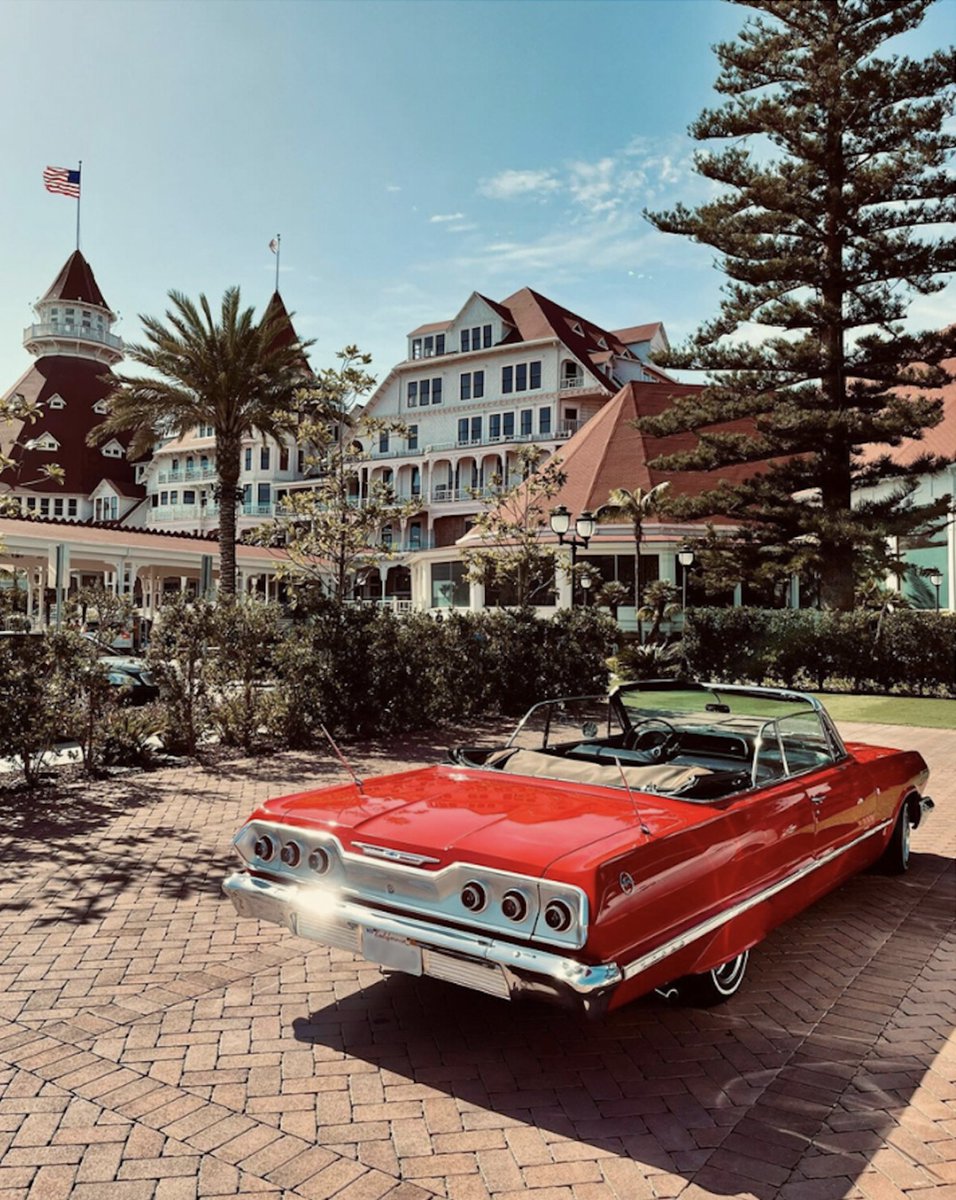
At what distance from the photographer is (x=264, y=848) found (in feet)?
13.5

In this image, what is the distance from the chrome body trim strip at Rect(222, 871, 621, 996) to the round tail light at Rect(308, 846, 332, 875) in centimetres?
9

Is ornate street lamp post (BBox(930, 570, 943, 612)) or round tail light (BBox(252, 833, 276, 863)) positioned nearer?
round tail light (BBox(252, 833, 276, 863))

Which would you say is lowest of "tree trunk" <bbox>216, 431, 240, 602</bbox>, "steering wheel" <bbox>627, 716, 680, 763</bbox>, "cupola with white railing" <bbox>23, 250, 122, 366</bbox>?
"steering wheel" <bbox>627, 716, 680, 763</bbox>

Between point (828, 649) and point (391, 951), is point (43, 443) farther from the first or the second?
point (391, 951)

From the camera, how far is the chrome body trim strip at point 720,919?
3295mm

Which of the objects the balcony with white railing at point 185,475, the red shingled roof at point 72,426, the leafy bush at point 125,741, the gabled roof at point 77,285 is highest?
the gabled roof at point 77,285

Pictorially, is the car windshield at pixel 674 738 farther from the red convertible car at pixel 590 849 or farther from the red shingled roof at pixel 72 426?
the red shingled roof at pixel 72 426

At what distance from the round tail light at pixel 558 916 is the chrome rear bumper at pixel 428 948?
93 mm

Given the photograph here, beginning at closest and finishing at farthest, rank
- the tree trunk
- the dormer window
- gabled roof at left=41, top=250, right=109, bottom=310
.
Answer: the dormer window
the tree trunk
gabled roof at left=41, top=250, right=109, bottom=310

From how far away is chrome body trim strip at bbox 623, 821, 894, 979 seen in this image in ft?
10.8

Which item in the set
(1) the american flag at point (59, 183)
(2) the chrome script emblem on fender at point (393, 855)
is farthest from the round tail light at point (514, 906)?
(1) the american flag at point (59, 183)

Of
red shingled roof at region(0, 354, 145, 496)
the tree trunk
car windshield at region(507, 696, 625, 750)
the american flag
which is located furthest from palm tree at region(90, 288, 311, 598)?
red shingled roof at region(0, 354, 145, 496)

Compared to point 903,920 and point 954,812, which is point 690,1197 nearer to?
point 903,920

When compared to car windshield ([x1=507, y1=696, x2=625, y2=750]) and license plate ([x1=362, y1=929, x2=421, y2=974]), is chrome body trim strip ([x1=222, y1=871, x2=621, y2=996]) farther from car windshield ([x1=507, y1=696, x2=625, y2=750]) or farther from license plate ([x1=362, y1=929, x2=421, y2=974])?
car windshield ([x1=507, y1=696, x2=625, y2=750])
